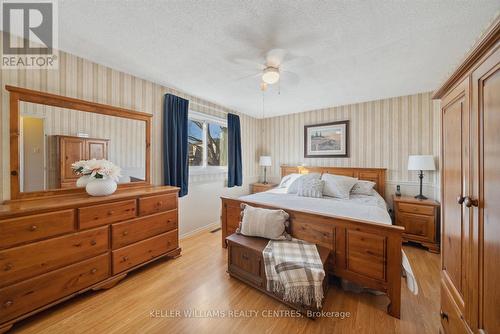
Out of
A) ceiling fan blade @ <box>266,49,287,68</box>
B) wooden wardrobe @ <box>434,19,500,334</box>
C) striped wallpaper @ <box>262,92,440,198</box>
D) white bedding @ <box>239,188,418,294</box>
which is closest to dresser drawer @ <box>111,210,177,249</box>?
white bedding @ <box>239,188,418,294</box>

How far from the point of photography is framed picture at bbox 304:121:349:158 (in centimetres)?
377

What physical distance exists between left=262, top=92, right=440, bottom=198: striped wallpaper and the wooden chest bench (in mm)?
2378

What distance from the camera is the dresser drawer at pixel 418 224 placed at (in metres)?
2.68

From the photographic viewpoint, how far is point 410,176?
3227mm

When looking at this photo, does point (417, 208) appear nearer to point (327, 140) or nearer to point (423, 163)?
point (423, 163)

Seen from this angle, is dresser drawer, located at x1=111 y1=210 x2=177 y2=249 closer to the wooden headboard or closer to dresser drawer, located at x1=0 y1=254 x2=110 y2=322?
dresser drawer, located at x1=0 y1=254 x2=110 y2=322

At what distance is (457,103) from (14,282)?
301cm

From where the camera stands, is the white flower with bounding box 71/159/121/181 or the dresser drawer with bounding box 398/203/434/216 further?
the dresser drawer with bounding box 398/203/434/216

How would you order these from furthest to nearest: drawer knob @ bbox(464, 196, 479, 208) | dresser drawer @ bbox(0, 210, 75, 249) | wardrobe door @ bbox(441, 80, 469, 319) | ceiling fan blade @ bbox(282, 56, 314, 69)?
1. ceiling fan blade @ bbox(282, 56, 314, 69)
2. dresser drawer @ bbox(0, 210, 75, 249)
3. wardrobe door @ bbox(441, 80, 469, 319)
4. drawer knob @ bbox(464, 196, 479, 208)

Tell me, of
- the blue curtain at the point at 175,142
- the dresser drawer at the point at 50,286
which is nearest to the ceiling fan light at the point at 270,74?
the blue curtain at the point at 175,142

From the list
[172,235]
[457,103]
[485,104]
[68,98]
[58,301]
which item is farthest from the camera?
[172,235]

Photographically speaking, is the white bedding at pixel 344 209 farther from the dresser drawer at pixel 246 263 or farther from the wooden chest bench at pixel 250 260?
the dresser drawer at pixel 246 263

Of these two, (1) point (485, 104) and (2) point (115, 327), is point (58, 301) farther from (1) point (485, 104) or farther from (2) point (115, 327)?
(1) point (485, 104)

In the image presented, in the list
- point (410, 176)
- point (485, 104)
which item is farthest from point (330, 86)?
point (485, 104)
